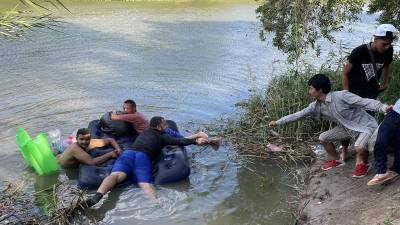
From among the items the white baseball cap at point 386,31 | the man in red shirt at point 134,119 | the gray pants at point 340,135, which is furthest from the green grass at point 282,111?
the white baseball cap at point 386,31

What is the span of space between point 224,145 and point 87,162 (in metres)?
2.57

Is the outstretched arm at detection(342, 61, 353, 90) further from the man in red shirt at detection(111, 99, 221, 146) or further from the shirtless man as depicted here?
the shirtless man

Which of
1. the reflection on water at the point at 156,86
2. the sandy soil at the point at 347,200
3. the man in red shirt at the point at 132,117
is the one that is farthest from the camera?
the man in red shirt at the point at 132,117

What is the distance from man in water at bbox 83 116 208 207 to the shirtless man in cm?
50

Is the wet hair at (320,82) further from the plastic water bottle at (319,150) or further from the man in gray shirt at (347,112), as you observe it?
the plastic water bottle at (319,150)

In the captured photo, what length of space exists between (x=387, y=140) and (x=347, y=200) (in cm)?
89

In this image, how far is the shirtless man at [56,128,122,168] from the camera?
7410 mm

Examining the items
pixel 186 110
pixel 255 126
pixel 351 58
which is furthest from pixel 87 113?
pixel 351 58

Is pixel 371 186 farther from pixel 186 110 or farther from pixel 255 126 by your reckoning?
pixel 186 110

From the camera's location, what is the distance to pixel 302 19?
996 centimetres

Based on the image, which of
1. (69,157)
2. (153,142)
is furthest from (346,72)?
(69,157)

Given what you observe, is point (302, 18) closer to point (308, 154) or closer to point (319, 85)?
point (308, 154)

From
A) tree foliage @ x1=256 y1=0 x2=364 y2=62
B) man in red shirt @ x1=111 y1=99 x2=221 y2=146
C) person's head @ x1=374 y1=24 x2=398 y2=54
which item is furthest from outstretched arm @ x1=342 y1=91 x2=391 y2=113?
tree foliage @ x1=256 y1=0 x2=364 y2=62

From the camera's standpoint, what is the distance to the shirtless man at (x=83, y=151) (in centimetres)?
741
